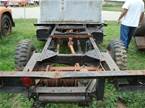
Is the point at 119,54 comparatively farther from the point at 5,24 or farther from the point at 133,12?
the point at 5,24

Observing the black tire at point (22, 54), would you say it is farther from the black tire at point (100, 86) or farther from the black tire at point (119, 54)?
the black tire at point (100, 86)

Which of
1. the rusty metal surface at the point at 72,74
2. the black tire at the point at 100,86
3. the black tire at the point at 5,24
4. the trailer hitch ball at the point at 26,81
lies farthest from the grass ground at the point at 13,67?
the trailer hitch ball at the point at 26,81

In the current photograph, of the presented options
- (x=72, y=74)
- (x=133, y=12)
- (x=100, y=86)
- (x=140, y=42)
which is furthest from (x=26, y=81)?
(x=140, y=42)

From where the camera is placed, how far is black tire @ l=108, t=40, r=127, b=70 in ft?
20.9

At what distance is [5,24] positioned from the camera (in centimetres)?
1159

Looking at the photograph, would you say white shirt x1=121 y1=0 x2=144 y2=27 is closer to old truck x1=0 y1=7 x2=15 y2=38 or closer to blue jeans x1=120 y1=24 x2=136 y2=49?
blue jeans x1=120 y1=24 x2=136 y2=49

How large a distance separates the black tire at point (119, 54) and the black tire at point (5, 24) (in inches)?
193

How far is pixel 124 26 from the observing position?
9234mm

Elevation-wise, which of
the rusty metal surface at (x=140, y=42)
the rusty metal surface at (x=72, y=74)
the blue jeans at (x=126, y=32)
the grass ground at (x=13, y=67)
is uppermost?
the rusty metal surface at (x=72, y=74)

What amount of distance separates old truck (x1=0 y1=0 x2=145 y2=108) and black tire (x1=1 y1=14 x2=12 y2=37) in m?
2.19

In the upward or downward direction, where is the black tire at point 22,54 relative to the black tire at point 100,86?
downward

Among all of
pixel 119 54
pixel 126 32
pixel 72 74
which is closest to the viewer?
pixel 72 74

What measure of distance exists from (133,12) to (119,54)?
2.71 metres

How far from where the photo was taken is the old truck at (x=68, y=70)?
4270 millimetres
